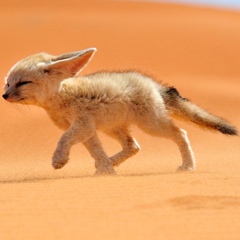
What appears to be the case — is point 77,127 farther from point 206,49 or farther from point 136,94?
point 206,49

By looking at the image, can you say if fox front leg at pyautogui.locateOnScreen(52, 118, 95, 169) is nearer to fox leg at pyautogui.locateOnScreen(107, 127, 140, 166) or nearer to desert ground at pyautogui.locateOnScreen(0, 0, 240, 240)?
desert ground at pyautogui.locateOnScreen(0, 0, 240, 240)

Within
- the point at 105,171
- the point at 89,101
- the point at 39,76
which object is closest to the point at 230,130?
the point at 105,171

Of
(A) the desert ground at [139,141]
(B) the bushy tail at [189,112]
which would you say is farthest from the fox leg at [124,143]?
(B) the bushy tail at [189,112]

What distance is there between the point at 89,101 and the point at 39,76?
A: 604 millimetres

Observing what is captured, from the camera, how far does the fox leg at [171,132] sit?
7.79 meters

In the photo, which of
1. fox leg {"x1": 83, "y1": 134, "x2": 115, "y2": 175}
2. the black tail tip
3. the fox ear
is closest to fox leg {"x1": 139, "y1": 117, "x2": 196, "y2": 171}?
the black tail tip

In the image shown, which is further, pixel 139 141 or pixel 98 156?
pixel 139 141

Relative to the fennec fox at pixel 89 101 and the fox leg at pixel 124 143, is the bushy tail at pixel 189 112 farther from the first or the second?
the fox leg at pixel 124 143

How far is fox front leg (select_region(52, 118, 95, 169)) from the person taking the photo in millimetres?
7074

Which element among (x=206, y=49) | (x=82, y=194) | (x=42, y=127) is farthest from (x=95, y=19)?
(x=82, y=194)

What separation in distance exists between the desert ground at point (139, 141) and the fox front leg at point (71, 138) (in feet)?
0.63

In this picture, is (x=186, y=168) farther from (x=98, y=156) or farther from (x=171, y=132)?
(x=98, y=156)

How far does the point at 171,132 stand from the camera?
7941 mm

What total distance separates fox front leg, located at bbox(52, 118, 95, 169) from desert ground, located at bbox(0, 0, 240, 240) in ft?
0.63
